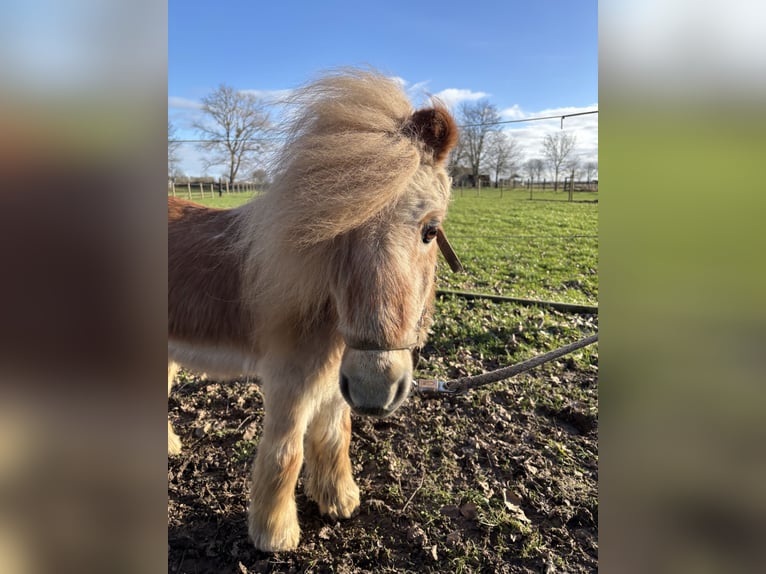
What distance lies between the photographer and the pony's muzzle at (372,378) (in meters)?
1.79

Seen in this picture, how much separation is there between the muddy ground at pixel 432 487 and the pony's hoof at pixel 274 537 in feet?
0.23

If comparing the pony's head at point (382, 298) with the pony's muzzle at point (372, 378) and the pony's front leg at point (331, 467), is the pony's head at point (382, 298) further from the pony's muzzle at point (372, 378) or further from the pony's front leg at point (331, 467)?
the pony's front leg at point (331, 467)

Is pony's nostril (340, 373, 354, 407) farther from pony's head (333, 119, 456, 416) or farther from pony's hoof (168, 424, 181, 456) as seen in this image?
pony's hoof (168, 424, 181, 456)

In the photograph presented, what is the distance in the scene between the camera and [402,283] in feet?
5.96

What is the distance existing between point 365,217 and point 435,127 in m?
0.72

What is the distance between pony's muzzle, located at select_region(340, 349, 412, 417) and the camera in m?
1.79
